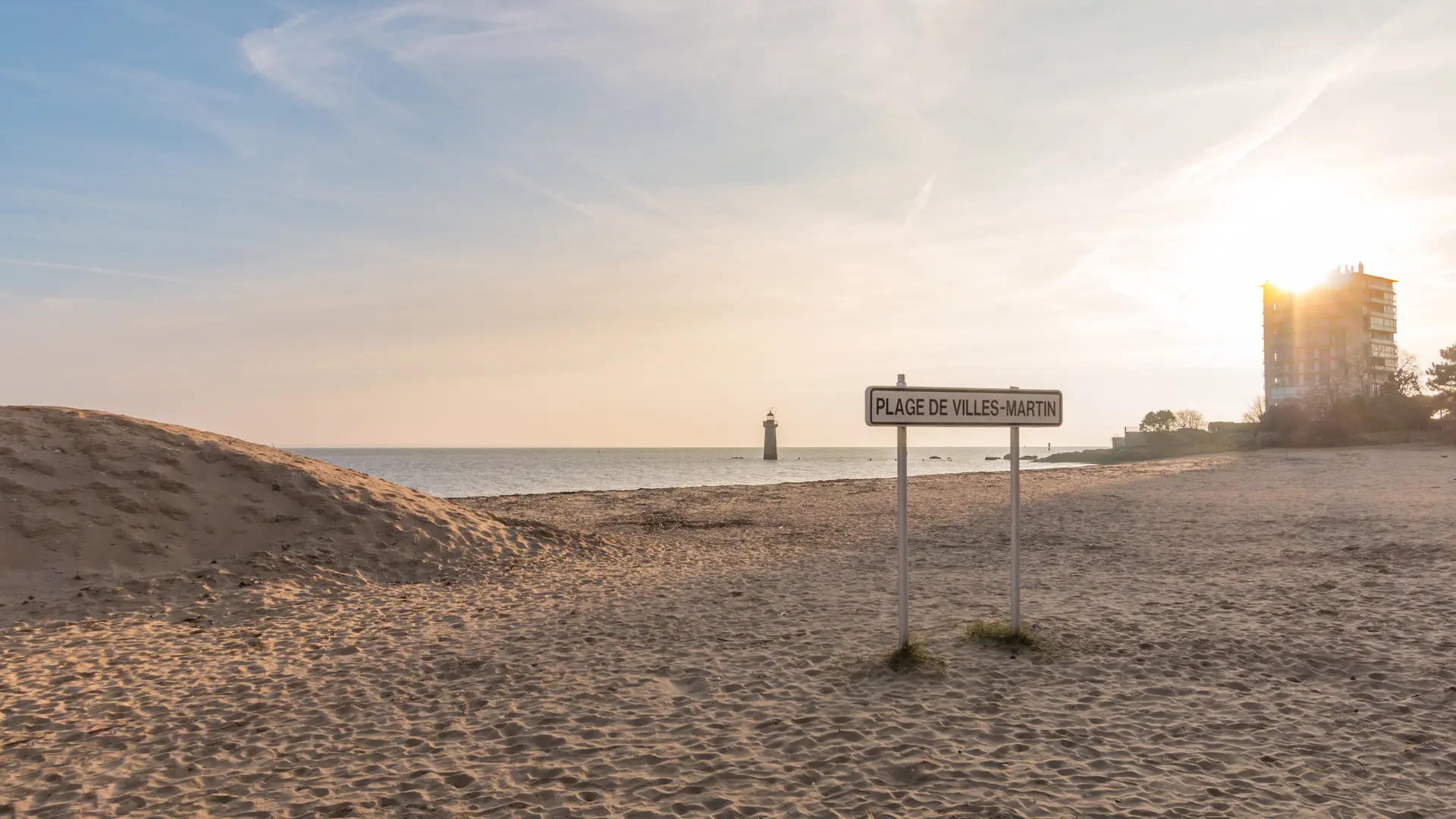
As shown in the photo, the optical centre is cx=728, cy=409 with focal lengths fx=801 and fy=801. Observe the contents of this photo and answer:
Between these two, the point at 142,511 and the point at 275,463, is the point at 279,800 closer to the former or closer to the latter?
Result: the point at 142,511

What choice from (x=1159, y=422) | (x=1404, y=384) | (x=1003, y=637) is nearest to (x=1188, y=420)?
(x=1159, y=422)

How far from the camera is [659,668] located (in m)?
7.86

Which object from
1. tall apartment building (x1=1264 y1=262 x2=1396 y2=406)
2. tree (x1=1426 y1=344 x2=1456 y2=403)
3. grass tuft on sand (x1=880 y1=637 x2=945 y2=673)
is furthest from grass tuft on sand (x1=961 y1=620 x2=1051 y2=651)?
tall apartment building (x1=1264 y1=262 x2=1396 y2=406)

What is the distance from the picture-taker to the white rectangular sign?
7336 millimetres

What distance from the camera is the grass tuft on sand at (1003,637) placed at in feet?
27.3

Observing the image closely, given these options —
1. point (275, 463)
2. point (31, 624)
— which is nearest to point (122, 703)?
point (31, 624)

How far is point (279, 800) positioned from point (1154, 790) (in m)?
5.42

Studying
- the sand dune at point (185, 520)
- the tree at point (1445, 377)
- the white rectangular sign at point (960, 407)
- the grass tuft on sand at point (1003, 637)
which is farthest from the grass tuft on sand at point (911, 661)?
the tree at point (1445, 377)

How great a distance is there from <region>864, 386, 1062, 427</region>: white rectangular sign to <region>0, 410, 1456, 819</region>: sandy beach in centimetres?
235

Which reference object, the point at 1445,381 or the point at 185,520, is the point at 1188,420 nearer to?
the point at 1445,381

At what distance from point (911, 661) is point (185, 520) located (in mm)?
12460

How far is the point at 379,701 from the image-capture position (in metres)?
6.95

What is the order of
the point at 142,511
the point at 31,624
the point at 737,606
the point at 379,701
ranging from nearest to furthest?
1. the point at 379,701
2. the point at 31,624
3. the point at 737,606
4. the point at 142,511

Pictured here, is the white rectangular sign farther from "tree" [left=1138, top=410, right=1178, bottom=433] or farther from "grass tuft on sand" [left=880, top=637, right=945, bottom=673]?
"tree" [left=1138, top=410, right=1178, bottom=433]
